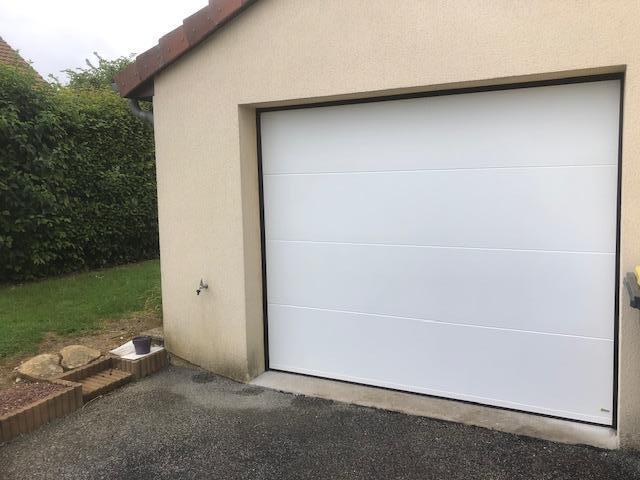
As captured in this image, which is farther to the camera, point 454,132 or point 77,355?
point 77,355

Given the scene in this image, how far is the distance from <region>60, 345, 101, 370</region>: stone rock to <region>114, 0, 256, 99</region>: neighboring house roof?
229cm

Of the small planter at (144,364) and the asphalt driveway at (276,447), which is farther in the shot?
A: the small planter at (144,364)

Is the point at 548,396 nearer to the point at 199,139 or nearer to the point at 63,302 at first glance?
the point at 199,139

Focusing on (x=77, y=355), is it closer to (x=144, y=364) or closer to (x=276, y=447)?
(x=144, y=364)

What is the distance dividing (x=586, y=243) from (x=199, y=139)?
10.0 ft

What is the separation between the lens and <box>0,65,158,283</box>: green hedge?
7.16 meters

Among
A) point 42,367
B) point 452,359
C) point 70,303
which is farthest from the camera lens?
point 70,303

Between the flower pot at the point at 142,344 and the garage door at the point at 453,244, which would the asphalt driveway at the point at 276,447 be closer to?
the garage door at the point at 453,244

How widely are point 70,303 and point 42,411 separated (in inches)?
116

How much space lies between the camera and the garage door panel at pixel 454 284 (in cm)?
350

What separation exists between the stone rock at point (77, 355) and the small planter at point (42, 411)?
0.98ft

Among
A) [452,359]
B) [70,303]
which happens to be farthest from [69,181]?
[452,359]

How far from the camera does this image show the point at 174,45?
4406mm

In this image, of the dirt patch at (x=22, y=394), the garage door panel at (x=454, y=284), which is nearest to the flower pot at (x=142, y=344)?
the dirt patch at (x=22, y=394)
